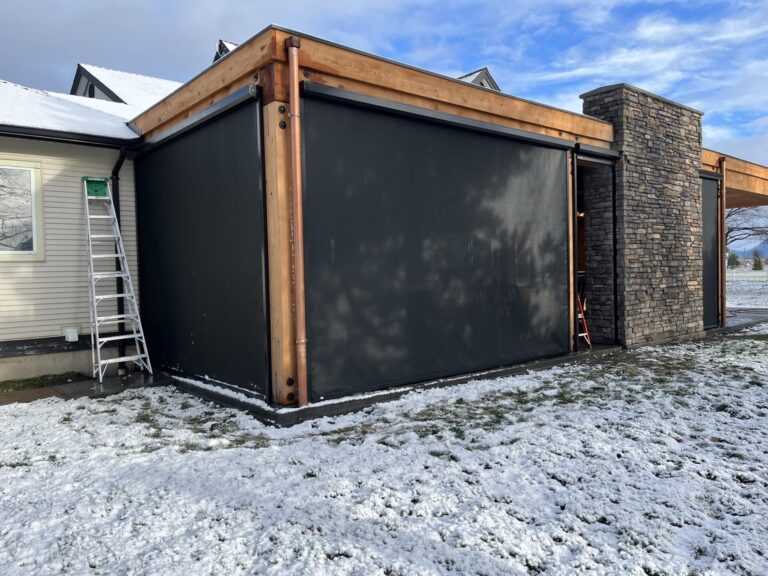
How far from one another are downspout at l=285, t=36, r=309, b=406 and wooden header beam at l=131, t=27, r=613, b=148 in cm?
11

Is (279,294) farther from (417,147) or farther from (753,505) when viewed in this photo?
(753,505)

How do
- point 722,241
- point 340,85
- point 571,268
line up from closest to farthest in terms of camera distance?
point 340,85 < point 571,268 < point 722,241

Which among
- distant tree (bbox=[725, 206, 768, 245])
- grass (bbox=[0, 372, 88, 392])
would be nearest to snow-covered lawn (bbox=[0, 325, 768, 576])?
grass (bbox=[0, 372, 88, 392])

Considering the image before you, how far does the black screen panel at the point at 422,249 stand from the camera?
16.4 feet

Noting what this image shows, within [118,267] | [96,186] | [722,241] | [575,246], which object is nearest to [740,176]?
[722,241]

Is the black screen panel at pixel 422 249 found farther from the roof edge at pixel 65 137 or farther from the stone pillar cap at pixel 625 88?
the roof edge at pixel 65 137

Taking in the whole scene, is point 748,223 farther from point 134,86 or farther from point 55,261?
point 55,261

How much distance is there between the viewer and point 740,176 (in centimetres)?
1236

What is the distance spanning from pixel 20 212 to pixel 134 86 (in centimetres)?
630

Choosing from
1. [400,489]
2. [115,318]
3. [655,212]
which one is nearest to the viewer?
[400,489]

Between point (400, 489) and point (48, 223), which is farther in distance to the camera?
point (48, 223)

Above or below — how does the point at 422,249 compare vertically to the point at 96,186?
below

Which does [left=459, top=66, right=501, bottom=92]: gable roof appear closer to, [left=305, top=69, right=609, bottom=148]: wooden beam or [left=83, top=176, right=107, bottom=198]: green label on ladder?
[left=305, top=69, right=609, bottom=148]: wooden beam

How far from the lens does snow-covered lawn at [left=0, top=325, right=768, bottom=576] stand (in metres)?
2.42
